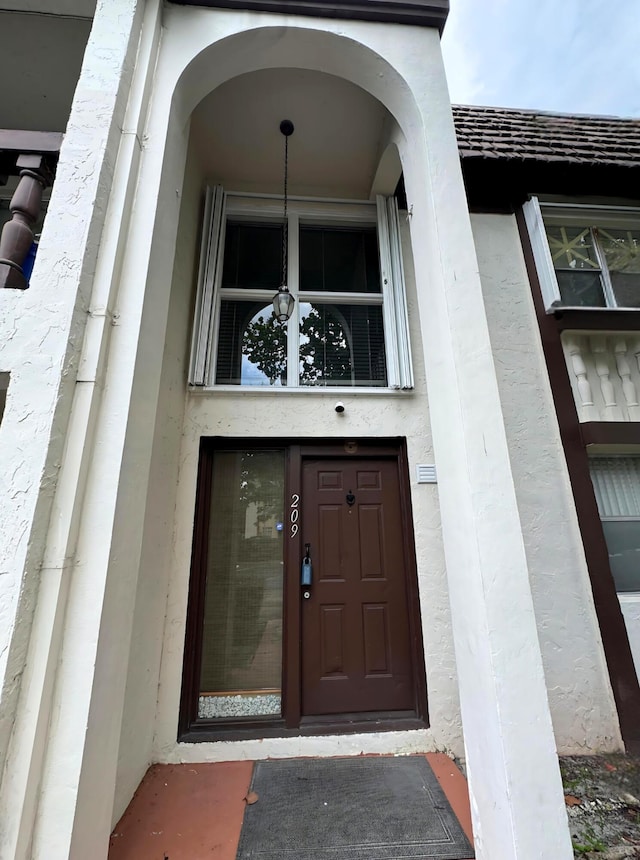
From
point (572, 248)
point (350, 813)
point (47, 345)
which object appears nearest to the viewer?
point (47, 345)

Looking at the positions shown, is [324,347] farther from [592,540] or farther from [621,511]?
[621,511]

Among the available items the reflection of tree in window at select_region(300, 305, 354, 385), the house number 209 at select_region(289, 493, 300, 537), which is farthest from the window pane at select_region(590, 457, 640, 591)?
the house number 209 at select_region(289, 493, 300, 537)

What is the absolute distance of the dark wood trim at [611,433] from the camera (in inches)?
112

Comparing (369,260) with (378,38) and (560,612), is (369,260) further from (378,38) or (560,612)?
(560,612)

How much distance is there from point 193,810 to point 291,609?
1.18 m

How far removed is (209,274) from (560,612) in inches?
156

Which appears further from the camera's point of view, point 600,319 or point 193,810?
point 600,319

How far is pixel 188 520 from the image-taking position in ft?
9.12

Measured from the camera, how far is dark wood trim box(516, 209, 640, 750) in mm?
2520

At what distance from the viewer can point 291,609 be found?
9.14ft

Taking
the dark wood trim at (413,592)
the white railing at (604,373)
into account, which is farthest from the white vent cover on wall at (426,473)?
the white railing at (604,373)

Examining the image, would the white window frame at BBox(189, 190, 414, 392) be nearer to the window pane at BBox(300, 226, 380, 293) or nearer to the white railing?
the window pane at BBox(300, 226, 380, 293)

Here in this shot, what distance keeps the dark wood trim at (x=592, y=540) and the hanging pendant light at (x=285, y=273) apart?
222 centimetres

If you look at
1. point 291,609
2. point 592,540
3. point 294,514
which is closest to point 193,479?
point 294,514
